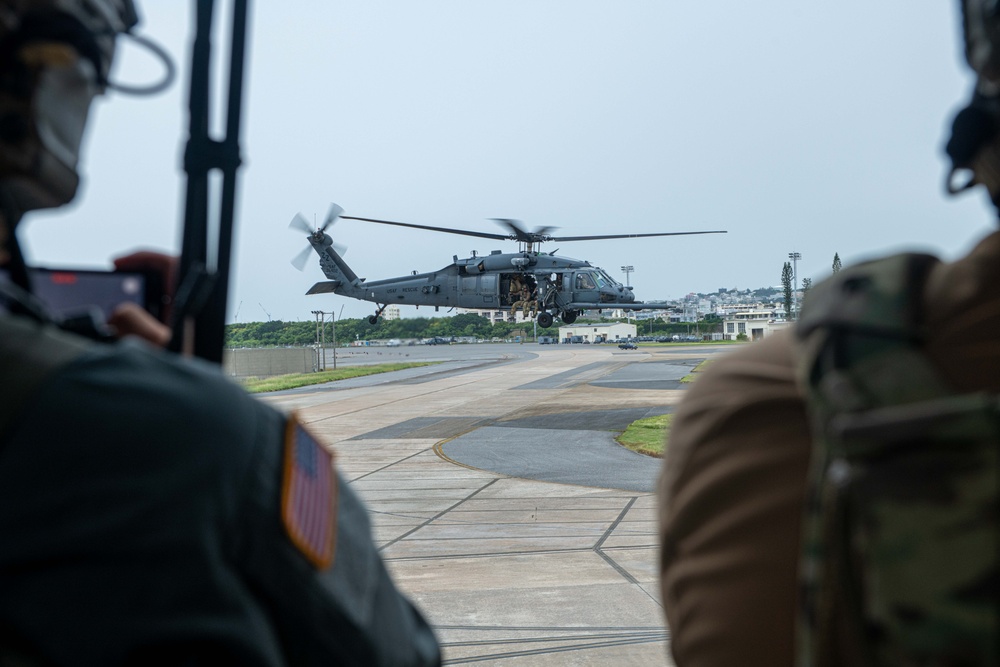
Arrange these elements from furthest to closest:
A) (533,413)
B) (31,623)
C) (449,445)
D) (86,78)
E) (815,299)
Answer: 1. (533,413)
2. (449,445)
3. (86,78)
4. (815,299)
5. (31,623)

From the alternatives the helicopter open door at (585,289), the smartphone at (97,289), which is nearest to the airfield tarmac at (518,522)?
the smartphone at (97,289)

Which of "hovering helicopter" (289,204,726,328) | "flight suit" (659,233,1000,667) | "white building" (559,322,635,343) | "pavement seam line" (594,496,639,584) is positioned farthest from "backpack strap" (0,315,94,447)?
"white building" (559,322,635,343)

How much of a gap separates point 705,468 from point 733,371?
133 mm

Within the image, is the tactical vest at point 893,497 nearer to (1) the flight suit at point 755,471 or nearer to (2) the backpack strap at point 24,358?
(1) the flight suit at point 755,471

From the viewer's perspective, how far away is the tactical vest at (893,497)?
2.66ft

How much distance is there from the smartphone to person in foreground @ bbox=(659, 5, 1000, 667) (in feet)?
2.81

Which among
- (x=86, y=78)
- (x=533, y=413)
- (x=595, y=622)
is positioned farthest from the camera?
(x=533, y=413)

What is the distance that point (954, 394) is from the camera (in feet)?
2.85

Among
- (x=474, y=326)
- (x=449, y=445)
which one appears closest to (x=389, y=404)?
(x=449, y=445)

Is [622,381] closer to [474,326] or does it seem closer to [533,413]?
[533,413]

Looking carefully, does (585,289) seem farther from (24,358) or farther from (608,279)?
(24,358)

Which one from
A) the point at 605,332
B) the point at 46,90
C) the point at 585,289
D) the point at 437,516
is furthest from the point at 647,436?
the point at 605,332

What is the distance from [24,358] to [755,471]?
84 centimetres

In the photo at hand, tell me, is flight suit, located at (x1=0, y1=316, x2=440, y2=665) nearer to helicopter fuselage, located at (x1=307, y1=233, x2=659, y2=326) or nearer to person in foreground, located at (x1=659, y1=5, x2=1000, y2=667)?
person in foreground, located at (x1=659, y1=5, x2=1000, y2=667)
